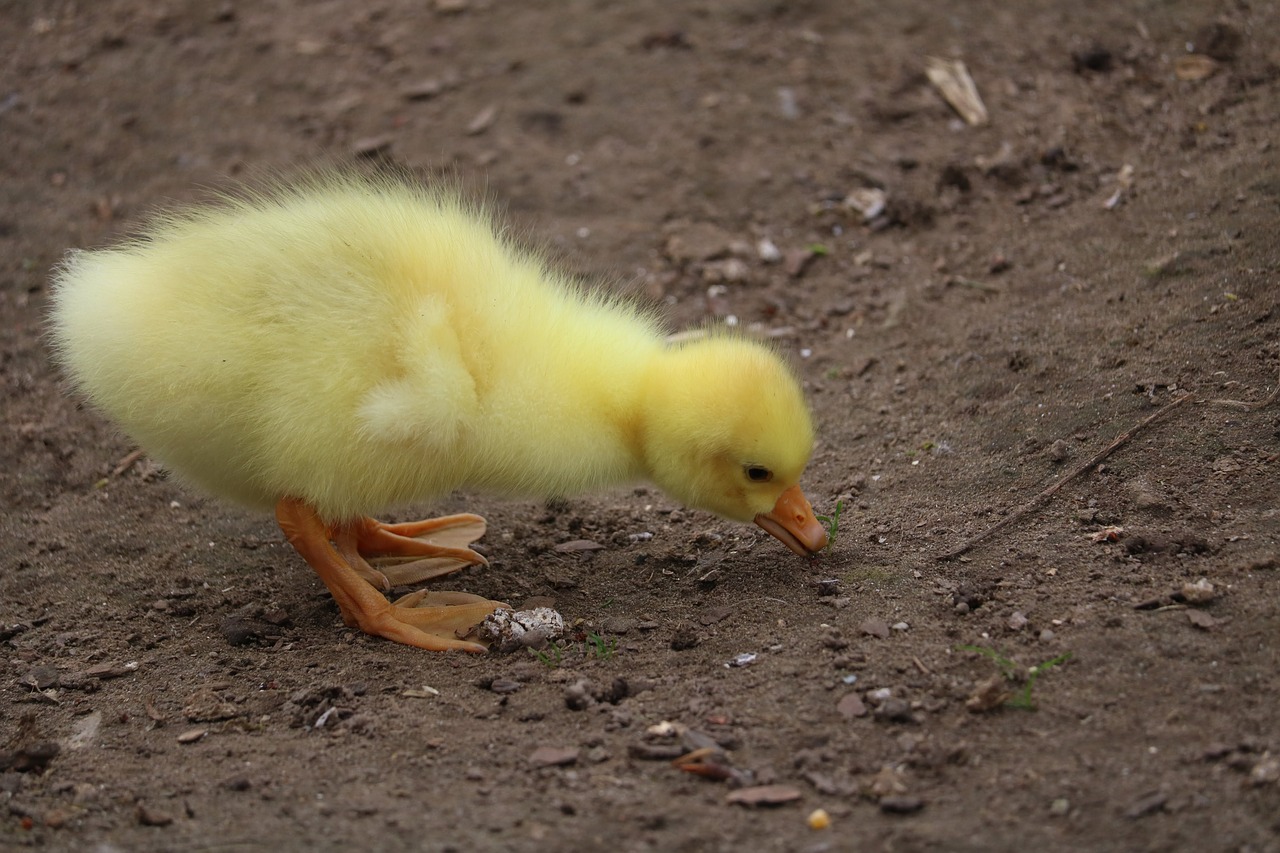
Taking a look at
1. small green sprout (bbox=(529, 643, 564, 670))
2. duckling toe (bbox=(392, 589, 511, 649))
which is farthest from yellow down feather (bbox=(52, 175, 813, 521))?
small green sprout (bbox=(529, 643, 564, 670))

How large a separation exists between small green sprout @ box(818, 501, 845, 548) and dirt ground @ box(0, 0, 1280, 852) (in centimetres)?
10

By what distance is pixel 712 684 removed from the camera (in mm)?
3311

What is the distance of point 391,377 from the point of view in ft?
11.5

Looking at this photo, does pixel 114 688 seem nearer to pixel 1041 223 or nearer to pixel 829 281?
pixel 829 281

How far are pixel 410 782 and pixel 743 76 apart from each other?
16.5ft

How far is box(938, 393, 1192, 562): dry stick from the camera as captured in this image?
149 inches

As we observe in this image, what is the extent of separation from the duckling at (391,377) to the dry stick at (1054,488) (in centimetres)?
46

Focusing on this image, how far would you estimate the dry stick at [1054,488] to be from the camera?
12.4 ft

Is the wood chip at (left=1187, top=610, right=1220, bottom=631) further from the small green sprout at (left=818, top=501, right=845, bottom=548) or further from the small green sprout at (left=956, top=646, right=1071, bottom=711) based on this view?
the small green sprout at (left=818, top=501, right=845, bottom=548)

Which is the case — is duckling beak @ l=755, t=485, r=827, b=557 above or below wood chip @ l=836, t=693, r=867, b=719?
below

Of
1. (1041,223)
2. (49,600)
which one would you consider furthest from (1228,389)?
(49,600)

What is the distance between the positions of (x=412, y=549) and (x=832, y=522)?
1596mm

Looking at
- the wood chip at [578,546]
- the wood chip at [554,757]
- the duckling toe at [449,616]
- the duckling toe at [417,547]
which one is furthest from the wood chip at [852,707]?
the duckling toe at [417,547]

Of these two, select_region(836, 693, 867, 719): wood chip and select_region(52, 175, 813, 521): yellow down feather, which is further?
select_region(52, 175, 813, 521): yellow down feather
